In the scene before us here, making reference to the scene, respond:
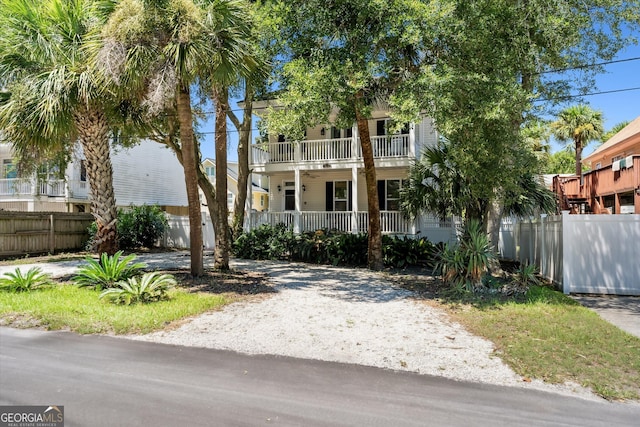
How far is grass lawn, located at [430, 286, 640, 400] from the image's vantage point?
452cm

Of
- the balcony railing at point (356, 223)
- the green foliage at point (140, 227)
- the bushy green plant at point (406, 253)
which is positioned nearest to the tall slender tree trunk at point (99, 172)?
the balcony railing at point (356, 223)

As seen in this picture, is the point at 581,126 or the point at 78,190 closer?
Result: the point at 78,190

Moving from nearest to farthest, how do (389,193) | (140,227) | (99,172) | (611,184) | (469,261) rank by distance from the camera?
(469,261) → (99,172) → (611,184) → (140,227) → (389,193)

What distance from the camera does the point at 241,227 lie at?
58.0 ft

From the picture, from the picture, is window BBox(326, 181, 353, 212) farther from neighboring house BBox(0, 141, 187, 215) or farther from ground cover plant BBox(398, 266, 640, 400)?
ground cover plant BBox(398, 266, 640, 400)

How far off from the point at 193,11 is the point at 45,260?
11393 mm

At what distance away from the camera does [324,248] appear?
15.2m

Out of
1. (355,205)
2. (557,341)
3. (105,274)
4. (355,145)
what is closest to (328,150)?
(355,145)

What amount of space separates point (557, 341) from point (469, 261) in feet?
11.8

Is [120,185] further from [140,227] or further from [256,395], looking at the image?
[256,395]

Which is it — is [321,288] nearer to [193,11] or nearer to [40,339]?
[40,339]

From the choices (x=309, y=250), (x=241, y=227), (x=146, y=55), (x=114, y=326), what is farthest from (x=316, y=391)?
(x=241, y=227)

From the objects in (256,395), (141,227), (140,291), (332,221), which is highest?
(332,221)

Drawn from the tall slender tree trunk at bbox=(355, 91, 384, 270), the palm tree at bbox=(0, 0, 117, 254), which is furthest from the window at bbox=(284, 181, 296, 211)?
the palm tree at bbox=(0, 0, 117, 254)
